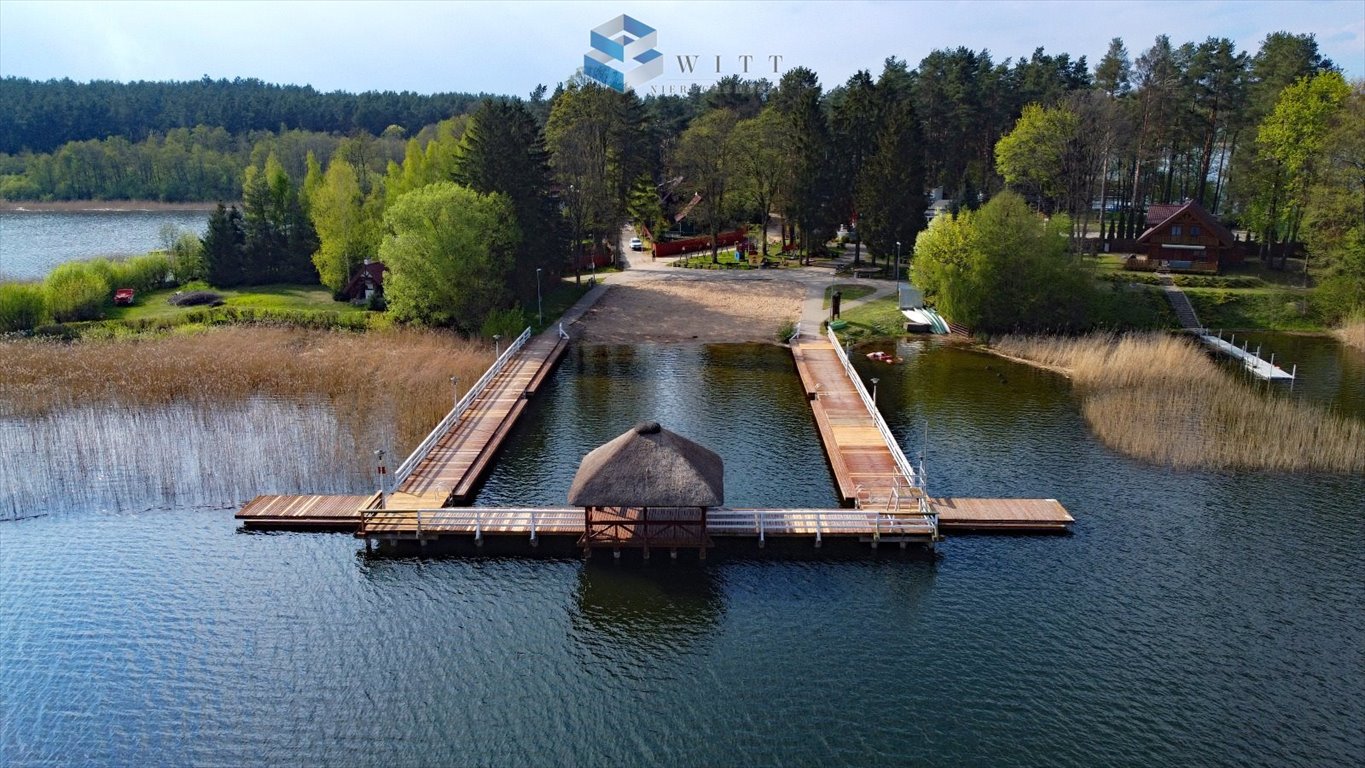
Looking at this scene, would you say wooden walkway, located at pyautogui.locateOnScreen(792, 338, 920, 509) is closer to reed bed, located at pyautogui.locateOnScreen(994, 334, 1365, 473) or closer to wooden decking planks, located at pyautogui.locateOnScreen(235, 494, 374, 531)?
reed bed, located at pyautogui.locateOnScreen(994, 334, 1365, 473)

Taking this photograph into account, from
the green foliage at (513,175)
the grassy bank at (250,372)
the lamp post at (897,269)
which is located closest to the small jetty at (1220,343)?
the lamp post at (897,269)

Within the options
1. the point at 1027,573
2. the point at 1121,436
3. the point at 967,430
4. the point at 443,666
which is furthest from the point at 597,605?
the point at 1121,436

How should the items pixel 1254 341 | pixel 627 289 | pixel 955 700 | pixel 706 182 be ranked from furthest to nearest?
pixel 706 182 → pixel 627 289 → pixel 1254 341 → pixel 955 700

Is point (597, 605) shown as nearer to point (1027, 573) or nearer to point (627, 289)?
point (1027, 573)

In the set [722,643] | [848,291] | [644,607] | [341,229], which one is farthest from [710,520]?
[341,229]

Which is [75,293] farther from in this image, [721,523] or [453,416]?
[721,523]

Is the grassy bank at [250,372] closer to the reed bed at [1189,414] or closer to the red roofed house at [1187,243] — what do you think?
the reed bed at [1189,414]

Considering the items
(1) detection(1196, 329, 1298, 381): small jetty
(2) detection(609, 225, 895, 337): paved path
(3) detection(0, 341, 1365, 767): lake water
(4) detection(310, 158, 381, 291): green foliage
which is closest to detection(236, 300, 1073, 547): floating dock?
(3) detection(0, 341, 1365, 767): lake water
